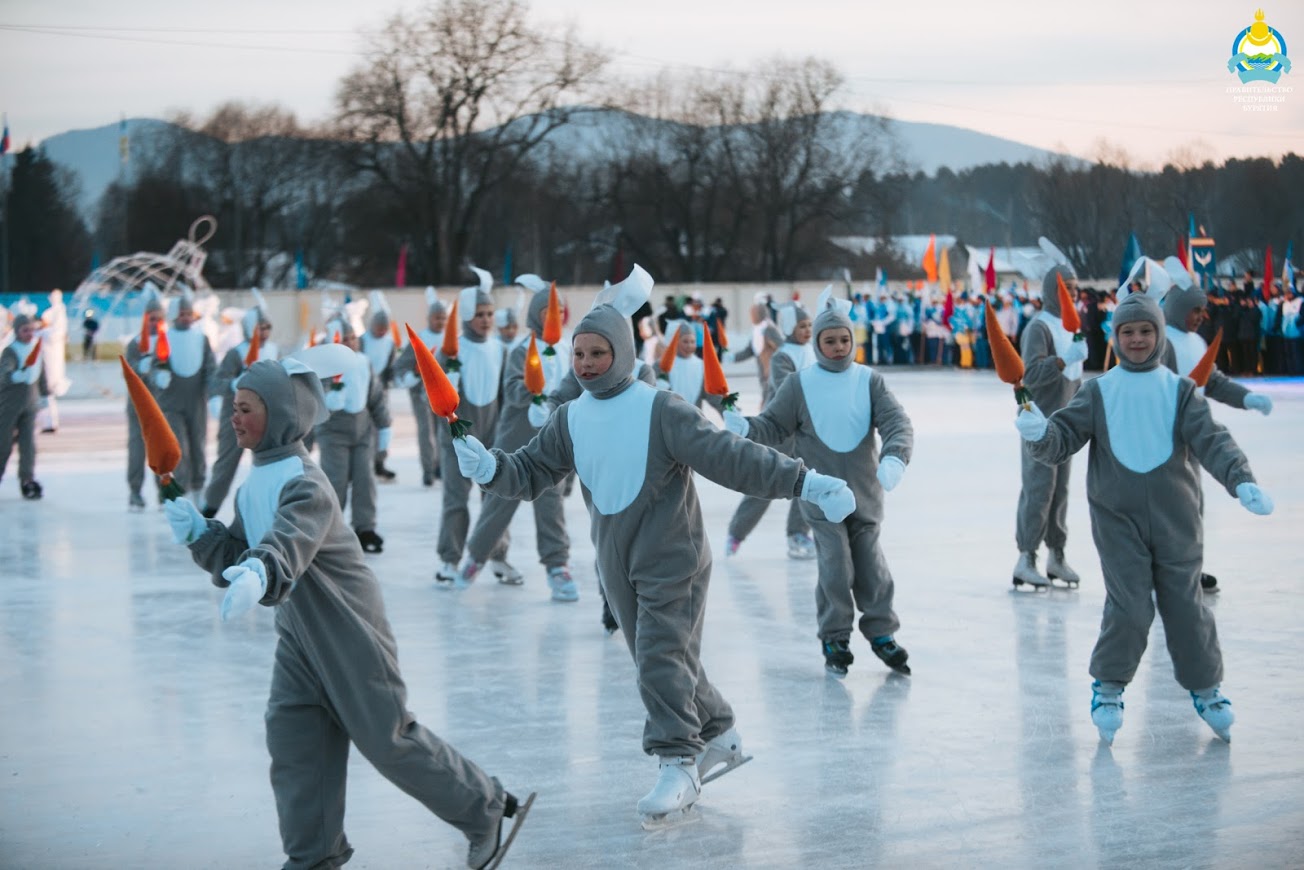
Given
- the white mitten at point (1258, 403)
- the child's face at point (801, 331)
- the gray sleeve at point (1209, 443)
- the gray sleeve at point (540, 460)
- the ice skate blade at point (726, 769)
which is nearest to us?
the gray sleeve at point (540, 460)

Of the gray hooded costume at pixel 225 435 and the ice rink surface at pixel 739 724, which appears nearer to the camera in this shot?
the ice rink surface at pixel 739 724

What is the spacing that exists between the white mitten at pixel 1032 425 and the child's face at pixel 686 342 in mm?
6396

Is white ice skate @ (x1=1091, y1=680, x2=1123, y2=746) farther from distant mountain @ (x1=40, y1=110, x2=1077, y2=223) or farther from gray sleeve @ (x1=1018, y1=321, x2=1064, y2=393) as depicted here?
distant mountain @ (x1=40, y1=110, x2=1077, y2=223)

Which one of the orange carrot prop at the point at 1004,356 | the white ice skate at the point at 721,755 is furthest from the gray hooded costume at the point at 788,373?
the white ice skate at the point at 721,755

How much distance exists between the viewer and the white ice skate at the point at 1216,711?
6.35 m

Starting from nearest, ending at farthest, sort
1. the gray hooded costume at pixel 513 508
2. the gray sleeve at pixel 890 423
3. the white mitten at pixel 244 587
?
1. the white mitten at pixel 244 587
2. the gray sleeve at pixel 890 423
3. the gray hooded costume at pixel 513 508

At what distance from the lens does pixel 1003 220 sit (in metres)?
57.6

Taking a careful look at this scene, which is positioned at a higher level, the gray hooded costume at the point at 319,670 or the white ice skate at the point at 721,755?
the gray hooded costume at the point at 319,670

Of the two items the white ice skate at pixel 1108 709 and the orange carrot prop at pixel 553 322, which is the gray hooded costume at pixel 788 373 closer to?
the orange carrot prop at pixel 553 322

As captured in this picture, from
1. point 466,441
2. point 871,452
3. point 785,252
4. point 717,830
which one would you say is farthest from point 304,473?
point 785,252

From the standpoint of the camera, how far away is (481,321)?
11.1m

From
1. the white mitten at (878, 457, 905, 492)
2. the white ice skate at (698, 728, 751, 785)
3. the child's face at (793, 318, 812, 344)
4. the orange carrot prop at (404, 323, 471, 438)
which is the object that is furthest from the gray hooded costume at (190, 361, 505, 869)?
the child's face at (793, 318, 812, 344)

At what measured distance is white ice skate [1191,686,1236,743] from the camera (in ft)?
20.8

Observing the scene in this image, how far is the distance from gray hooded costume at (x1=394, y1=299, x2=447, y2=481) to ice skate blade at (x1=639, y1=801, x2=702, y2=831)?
788 cm
